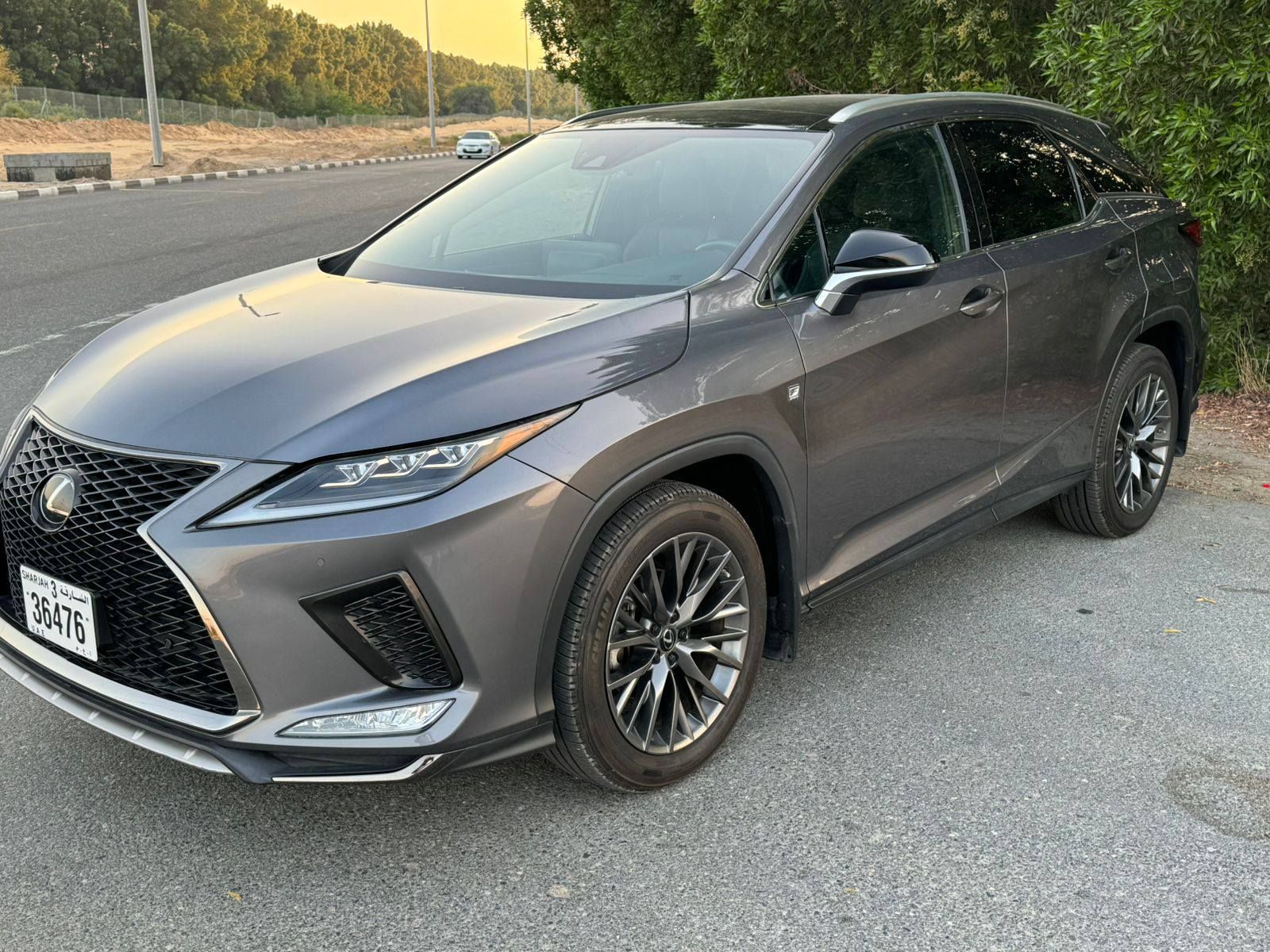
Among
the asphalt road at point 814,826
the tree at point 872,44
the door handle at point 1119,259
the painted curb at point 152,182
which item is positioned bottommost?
the asphalt road at point 814,826

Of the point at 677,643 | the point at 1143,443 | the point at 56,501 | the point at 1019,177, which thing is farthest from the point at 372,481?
the point at 1143,443

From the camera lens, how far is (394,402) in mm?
2615

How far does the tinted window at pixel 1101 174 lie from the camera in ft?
15.1

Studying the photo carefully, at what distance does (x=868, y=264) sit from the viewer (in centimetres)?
330

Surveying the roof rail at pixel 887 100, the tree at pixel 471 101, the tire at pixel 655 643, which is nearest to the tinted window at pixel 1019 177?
the roof rail at pixel 887 100

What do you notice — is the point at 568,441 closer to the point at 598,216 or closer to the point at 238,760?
the point at 238,760

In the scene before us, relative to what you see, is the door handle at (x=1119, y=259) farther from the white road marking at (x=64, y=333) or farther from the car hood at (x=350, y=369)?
the white road marking at (x=64, y=333)

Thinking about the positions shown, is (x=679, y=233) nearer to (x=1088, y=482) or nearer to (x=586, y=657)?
(x=586, y=657)

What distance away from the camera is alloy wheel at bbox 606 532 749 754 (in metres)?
2.91

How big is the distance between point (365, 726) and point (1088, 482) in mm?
3191

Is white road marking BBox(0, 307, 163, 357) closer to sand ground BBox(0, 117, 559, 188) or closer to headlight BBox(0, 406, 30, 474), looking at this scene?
headlight BBox(0, 406, 30, 474)

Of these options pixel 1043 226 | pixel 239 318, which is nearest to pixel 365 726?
pixel 239 318

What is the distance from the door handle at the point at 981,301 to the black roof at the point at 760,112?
2.07 ft

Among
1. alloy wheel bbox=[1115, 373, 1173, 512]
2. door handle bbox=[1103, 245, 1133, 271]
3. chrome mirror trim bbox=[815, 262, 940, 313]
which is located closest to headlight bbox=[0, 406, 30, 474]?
chrome mirror trim bbox=[815, 262, 940, 313]
